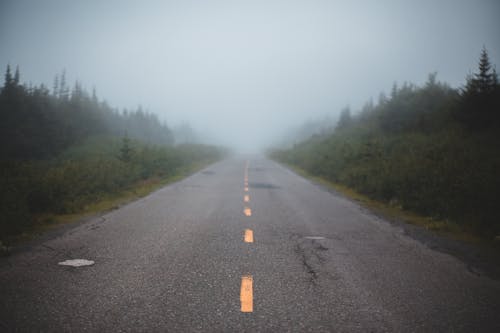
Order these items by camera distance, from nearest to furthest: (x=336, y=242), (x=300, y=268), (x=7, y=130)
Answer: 1. (x=300, y=268)
2. (x=336, y=242)
3. (x=7, y=130)

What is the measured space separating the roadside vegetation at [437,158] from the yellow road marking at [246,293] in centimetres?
661

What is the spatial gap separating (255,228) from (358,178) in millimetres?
9980

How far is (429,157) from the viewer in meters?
12.5

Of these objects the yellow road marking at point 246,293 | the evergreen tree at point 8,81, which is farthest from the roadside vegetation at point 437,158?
the evergreen tree at point 8,81

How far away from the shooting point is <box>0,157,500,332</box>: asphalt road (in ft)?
8.82

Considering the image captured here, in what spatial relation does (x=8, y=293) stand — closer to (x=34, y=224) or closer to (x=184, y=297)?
(x=184, y=297)

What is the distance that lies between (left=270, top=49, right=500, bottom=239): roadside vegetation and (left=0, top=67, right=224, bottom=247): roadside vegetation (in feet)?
38.5

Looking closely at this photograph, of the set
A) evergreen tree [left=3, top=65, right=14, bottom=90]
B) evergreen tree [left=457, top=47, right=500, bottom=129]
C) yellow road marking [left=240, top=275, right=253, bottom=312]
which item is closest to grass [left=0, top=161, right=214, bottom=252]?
yellow road marking [left=240, top=275, right=253, bottom=312]

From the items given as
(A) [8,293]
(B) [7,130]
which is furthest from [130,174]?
(B) [7,130]

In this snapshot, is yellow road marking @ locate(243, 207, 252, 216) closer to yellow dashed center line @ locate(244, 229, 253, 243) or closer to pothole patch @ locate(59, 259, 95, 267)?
yellow dashed center line @ locate(244, 229, 253, 243)

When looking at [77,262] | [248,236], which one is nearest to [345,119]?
[248,236]

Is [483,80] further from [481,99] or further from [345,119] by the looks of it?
[345,119]

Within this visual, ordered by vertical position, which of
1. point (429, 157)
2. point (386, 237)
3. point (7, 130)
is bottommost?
point (386, 237)

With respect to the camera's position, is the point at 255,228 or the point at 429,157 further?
the point at 429,157
